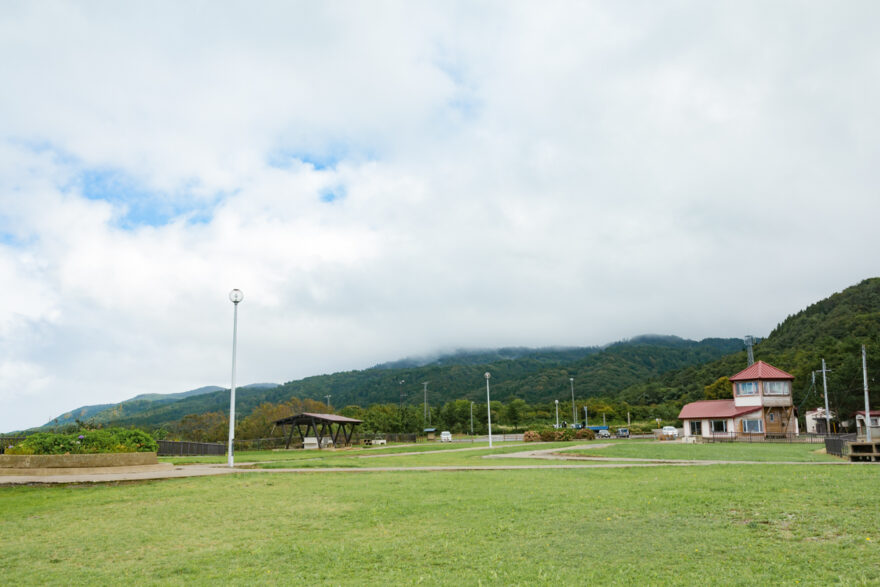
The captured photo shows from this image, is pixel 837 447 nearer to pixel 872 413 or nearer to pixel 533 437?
pixel 533 437

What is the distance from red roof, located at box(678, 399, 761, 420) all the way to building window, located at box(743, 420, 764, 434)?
117 centimetres

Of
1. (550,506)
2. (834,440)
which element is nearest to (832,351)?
(834,440)

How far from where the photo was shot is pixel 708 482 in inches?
587

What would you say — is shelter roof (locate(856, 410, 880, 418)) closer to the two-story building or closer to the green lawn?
the two-story building

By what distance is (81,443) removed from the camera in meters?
22.8

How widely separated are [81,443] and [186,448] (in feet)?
66.1

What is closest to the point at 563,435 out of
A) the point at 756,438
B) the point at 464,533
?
the point at 756,438

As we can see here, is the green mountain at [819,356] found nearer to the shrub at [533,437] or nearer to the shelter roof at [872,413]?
the shelter roof at [872,413]

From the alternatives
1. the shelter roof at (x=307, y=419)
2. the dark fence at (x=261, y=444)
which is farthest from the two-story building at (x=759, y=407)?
the dark fence at (x=261, y=444)

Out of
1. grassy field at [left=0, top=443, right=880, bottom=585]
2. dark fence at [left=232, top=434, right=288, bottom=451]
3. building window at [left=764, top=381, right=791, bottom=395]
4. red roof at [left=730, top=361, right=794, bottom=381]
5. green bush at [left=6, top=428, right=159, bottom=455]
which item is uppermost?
red roof at [left=730, top=361, right=794, bottom=381]

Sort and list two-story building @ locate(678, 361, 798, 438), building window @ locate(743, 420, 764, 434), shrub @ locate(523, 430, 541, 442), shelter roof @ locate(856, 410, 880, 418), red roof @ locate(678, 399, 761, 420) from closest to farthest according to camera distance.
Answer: shrub @ locate(523, 430, 541, 442) < building window @ locate(743, 420, 764, 434) < two-story building @ locate(678, 361, 798, 438) < red roof @ locate(678, 399, 761, 420) < shelter roof @ locate(856, 410, 880, 418)

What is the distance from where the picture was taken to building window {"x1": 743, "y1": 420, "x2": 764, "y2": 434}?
59156mm

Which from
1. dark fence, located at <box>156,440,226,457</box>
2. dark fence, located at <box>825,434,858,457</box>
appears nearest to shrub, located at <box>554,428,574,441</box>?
dark fence, located at <box>825,434,858,457</box>

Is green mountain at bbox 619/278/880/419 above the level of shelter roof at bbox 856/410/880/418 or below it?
above
